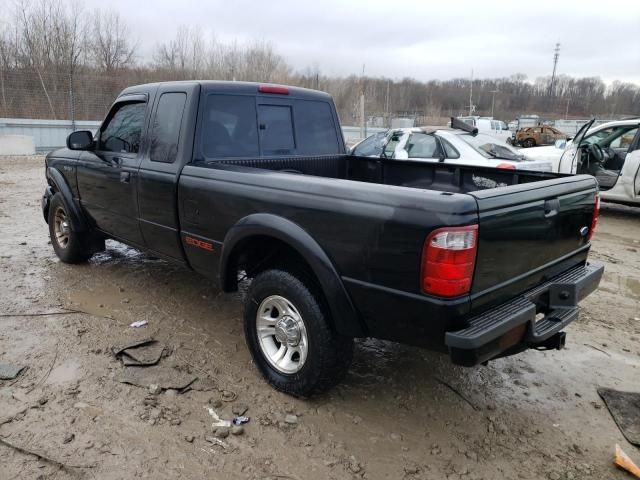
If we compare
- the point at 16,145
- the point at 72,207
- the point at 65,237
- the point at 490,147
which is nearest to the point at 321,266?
the point at 72,207

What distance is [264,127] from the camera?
415 centimetres

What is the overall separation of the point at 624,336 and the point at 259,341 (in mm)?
3172

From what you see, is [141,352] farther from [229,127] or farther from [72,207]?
[72,207]

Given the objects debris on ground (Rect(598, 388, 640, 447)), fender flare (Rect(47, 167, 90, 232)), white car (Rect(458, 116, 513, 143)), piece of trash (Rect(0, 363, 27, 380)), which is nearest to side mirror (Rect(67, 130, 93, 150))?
fender flare (Rect(47, 167, 90, 232))

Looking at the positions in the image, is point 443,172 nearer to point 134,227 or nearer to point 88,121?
point 134,227

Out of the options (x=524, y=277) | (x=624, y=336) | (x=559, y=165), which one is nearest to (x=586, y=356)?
(x=624, y=336)

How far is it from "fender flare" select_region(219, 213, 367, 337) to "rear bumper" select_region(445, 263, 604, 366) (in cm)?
57

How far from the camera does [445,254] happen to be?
7.65ft

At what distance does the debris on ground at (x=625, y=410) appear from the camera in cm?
299

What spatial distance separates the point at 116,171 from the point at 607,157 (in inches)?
386

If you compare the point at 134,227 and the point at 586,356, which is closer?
the point at 586,356

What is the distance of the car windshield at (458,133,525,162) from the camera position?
335 inches

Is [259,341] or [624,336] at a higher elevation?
[259,341]

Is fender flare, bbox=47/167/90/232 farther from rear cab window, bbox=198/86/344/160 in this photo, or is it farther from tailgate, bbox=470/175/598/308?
tailgate, bbox=470/175/598/308
